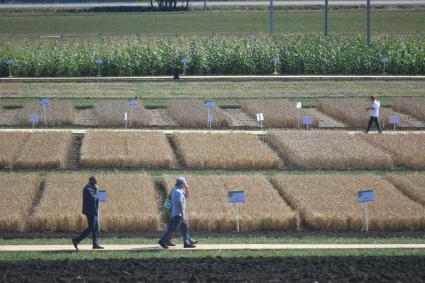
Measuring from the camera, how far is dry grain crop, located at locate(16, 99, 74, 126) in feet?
145

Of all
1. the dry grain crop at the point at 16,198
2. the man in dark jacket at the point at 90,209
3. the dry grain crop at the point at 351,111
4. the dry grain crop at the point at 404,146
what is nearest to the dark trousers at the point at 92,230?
the man in dark jacket at the point at 90,209

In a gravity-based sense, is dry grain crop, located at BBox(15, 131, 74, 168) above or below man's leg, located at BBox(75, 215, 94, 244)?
above

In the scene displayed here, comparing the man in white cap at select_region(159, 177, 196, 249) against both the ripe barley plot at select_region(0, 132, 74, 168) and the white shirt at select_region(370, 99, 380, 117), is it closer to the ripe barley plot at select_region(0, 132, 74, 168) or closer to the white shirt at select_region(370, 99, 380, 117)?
the ripe barley plot at select_region(0, 132, 74, 168)

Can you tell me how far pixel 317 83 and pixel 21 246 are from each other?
3496 centimetres

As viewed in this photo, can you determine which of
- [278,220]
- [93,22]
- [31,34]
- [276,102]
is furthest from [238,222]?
[93,22]

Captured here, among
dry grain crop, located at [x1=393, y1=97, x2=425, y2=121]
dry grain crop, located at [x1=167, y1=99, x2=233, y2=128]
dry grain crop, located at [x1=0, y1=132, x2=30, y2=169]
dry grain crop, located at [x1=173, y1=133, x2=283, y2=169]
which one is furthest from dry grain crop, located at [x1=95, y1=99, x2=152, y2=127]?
dry grain crop, located at [x1=393, y1=97, x2=425, y2=121]

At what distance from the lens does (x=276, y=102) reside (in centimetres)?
4938

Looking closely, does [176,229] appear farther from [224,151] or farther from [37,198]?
[224,151]

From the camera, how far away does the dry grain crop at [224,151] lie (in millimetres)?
36250

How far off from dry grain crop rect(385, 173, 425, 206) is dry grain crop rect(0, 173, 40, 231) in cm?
1078

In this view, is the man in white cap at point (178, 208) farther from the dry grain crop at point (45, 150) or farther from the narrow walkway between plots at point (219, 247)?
the dry grain crop at point (45, 150)

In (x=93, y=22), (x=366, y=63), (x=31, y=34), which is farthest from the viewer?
(x=93, y=22)

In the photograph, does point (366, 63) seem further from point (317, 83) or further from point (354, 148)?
point (354, 148)

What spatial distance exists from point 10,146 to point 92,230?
1376 centimetres
